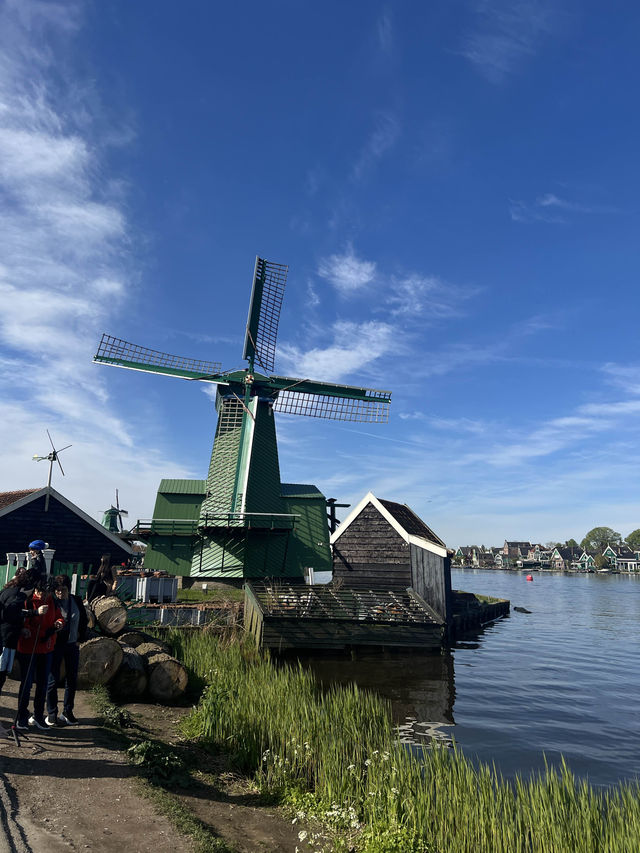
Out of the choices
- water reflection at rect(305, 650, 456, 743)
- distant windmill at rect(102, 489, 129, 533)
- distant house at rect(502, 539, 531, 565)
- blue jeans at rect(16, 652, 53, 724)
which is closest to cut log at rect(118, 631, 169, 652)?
blue jeans at rect(16, 652, 53, 724)

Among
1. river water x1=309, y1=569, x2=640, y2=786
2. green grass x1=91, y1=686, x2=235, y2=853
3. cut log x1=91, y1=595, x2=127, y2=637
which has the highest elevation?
cut log x1=91, y1=595, x2=127, y2=637

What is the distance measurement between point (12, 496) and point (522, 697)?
21448mm

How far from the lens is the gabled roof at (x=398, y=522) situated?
2280 centimetres

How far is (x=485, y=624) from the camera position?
31.1 m

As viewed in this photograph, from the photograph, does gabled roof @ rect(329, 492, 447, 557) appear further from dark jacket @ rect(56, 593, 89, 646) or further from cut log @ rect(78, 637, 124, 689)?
dark jacket @ rect(56, 593, 89, 646)

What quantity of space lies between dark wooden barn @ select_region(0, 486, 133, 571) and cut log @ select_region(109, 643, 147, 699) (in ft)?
47.6

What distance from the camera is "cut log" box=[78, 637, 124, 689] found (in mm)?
9453

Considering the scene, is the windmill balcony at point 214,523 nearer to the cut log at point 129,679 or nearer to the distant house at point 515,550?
the cut log at point 129,679

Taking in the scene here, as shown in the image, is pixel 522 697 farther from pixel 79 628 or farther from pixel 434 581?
pixel 79 628

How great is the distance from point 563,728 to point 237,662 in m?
6.89

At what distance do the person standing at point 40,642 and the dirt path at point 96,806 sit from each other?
0.35m

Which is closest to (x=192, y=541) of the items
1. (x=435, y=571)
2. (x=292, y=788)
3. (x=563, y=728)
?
(x=435, y=571)

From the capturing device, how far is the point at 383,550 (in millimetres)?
23156

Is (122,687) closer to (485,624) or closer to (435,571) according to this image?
(435,571)
